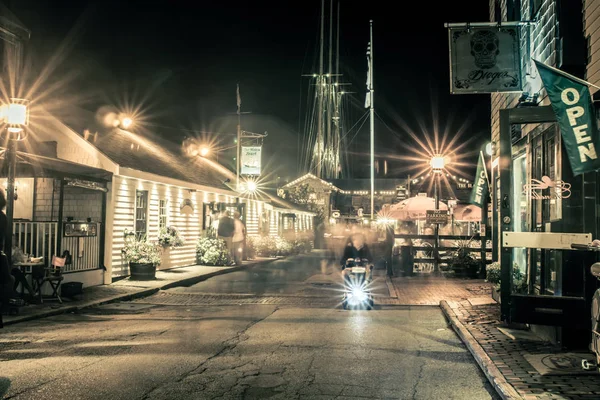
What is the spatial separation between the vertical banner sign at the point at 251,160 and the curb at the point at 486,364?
53.6ft

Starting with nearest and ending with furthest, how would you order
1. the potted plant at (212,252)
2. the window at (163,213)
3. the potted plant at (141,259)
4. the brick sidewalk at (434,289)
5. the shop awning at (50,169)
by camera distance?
the shop awning at (50,169), the brick sidewalk at (434,289), the potted plant at (141,259), the window at (163,213), the potted plant at (212,252)

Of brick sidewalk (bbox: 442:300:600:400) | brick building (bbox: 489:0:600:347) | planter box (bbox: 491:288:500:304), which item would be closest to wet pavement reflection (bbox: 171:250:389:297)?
planter box (bbox: 491:288:500:304)

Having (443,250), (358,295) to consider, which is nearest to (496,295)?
(358,295)

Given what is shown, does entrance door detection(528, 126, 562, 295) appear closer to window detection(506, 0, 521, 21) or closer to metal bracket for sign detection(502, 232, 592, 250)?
metal bracket for sign detection(502, 232, 592, 250)

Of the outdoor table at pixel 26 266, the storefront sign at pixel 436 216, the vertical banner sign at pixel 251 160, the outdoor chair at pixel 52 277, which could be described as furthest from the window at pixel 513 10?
the vertical banner sign at pixel 251 160

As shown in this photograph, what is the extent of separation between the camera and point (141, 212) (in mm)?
18297

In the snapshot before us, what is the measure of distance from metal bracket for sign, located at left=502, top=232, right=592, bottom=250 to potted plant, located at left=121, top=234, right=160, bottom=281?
1154 cm

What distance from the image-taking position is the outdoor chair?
11.3 metres

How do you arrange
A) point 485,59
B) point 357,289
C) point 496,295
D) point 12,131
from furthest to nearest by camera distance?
point 357,289, point 496,295, point 12,131, point 485,59

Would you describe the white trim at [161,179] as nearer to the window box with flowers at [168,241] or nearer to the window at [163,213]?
the window at [163,213]

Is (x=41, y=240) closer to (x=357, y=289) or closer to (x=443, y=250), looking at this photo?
(x=357, y=289)

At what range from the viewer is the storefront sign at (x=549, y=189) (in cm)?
741

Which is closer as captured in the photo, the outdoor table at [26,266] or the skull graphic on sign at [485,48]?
the skull graphic on sign at [485,48]

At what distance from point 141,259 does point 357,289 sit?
293 inches
